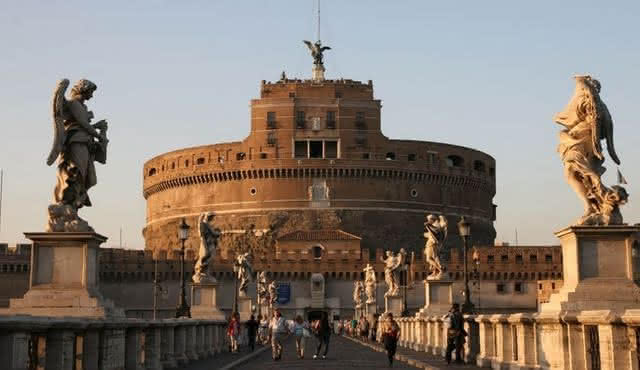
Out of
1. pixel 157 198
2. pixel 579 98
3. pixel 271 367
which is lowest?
pixel 271 367

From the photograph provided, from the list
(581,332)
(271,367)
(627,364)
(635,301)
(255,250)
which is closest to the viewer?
(627,364)

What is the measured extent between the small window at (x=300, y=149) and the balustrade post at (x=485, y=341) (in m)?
74.6

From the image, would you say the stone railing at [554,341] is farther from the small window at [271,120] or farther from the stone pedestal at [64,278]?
the small window at [271,120]

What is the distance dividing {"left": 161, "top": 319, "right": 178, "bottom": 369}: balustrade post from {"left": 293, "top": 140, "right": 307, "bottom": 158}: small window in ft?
247

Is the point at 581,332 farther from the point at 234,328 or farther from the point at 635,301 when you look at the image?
the point at 234,328

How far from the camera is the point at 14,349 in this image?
8.12m

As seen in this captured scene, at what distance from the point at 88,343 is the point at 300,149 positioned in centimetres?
8203

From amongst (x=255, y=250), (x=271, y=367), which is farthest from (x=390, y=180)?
(x=271, y=367)

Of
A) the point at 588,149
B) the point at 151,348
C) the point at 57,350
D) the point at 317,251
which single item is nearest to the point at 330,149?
the point at 317,251

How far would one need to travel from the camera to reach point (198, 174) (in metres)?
95.5

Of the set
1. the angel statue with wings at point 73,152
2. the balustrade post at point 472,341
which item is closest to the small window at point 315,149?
the balustrade post at point 472,341

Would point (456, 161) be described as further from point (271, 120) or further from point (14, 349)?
point (14, 349)

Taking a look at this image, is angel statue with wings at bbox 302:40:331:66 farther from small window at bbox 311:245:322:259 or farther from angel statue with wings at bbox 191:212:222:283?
angel statue with wings at bbox 191:212:222:283

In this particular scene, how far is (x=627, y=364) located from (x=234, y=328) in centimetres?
1813
